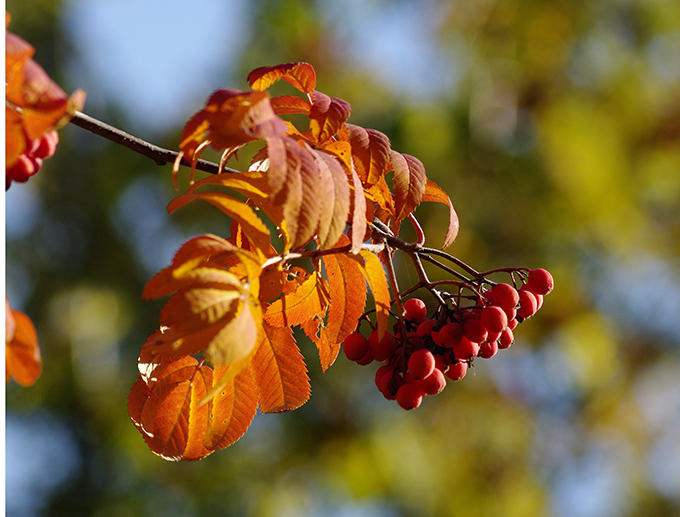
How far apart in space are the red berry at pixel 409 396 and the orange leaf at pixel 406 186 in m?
0.24

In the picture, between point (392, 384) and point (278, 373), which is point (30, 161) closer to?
point (278, 373)

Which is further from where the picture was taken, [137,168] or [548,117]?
[137,168]

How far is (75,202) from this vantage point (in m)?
8.24

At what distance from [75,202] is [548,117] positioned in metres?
5.83

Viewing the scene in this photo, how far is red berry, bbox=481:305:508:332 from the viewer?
2.91 ft

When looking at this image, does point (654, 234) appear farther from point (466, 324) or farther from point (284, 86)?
point (466, 324)

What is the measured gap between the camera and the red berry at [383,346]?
94cm

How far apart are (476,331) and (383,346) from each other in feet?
0.46

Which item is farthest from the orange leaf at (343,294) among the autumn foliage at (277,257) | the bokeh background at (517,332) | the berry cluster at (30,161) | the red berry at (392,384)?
the bokeh background at (517,332)

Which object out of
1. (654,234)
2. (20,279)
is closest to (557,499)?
(654,234)

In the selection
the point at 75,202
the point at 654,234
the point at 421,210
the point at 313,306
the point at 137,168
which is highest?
the point at 313,306

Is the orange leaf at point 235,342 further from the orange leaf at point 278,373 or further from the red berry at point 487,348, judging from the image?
the red berry at point 487,348

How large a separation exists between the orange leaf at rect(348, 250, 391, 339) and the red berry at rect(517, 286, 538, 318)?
0.82ft

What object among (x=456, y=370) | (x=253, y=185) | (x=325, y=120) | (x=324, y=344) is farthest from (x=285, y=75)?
(x=456, y=370)
